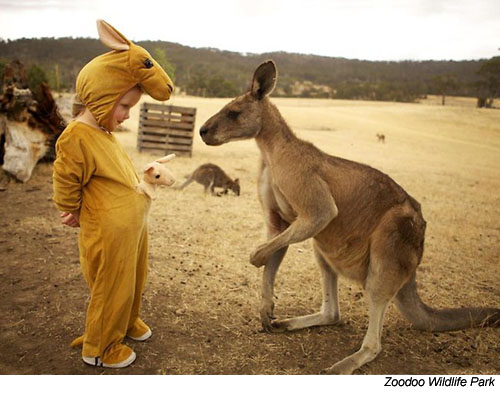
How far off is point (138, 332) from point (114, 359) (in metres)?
0.36

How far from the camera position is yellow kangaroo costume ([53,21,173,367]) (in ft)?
6.95

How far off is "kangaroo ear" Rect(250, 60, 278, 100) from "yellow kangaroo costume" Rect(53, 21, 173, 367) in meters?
0.59

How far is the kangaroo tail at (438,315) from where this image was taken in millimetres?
2855

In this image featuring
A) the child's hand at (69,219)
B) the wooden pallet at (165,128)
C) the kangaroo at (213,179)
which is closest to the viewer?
the child's hand at (69,219)

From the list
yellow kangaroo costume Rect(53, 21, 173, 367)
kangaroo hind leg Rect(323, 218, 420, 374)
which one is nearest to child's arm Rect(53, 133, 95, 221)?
yellow kangaroo costume Rect(53, 21, 173, 367)

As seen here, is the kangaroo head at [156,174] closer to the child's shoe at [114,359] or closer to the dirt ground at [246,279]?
the child's shoe at [114,359]

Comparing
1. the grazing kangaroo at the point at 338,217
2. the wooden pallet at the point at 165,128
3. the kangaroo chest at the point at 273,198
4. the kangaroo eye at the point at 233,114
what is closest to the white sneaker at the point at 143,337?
the grazing kangaroo at the point at 338,217

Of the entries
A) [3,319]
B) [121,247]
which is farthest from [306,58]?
[3,319]

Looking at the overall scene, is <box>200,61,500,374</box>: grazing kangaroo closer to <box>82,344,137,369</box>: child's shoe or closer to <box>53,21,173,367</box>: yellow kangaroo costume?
<box>53,21,173,367</box>: yellow kangaroo costume

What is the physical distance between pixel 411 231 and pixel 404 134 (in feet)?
16.3

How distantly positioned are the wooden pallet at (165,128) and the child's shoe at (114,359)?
315 inches

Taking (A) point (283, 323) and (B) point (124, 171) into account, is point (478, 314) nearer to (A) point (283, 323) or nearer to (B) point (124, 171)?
(A) point (283, 323)

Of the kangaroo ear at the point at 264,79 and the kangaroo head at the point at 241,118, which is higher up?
the kangaroo ear at the point at 264,79

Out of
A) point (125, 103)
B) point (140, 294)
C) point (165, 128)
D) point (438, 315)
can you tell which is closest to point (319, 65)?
point (438, 315)
